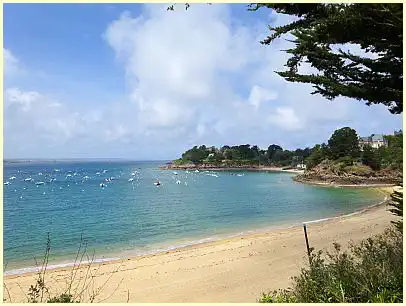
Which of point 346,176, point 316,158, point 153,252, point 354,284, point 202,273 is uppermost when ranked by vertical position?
point 316,158

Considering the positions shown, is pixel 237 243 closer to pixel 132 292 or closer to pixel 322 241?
pixel 322 241

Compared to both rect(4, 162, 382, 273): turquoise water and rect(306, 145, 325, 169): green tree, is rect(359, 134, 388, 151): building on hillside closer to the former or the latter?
rect(306, 145, 325, 169): green tree

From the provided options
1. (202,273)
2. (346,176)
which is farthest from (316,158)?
(202,273)

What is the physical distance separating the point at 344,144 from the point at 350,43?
61.0m

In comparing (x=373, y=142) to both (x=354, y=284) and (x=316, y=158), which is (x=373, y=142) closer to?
(x=316, y=158)

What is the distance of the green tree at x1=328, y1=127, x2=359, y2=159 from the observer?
62.0 metres

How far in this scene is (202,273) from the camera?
11.6 m

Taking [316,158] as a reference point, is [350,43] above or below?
above

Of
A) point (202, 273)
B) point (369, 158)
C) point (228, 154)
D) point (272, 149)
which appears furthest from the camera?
point (272, 149)

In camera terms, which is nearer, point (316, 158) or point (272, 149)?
point (316, 158)

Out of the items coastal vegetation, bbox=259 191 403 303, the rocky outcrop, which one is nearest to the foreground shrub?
coastal vegetation, bbox=259 191 403 303

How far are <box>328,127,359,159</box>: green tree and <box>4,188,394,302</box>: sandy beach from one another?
156ft

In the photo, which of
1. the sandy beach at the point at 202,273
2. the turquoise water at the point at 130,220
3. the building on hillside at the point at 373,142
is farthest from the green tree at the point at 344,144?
the sandy beach at the point at 202,273

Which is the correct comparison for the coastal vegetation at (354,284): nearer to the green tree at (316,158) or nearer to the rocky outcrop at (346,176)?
the rocky outcrop at (346,176)
